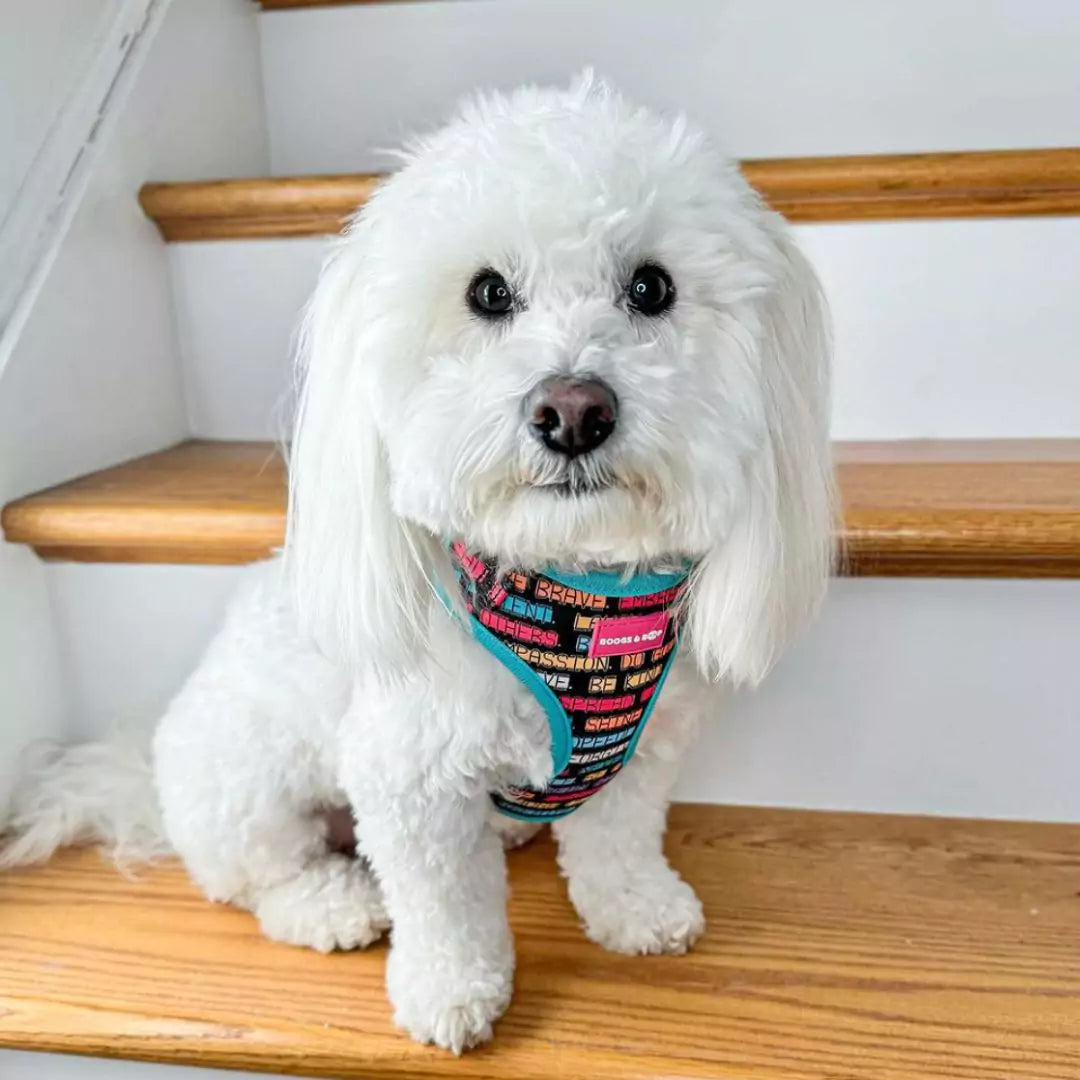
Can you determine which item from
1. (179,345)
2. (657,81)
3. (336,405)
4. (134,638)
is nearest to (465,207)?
(336,405)

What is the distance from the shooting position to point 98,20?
1291mm

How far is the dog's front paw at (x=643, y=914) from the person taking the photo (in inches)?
38.9

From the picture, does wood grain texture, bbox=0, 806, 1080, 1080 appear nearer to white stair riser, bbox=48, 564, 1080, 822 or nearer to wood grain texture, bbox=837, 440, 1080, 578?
white stair riser, bbox=48, 564, 1080, 822

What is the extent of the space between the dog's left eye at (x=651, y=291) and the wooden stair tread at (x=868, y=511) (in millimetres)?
355

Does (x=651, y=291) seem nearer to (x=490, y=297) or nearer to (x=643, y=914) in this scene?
(x=490, y=297)

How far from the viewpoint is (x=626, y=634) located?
83 cm

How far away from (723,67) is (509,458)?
3.66 ft

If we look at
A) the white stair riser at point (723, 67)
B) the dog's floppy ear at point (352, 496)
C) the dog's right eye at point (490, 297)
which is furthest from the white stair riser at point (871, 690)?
the white stair riser at point (723, 67)

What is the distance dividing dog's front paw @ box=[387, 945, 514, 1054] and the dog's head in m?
0.30

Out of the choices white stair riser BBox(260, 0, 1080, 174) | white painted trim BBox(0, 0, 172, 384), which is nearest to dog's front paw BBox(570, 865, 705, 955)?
white painted trim BBox(0, 0, 172, 384)

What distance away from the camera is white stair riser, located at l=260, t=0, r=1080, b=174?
146 centimetres

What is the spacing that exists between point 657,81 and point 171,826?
4.07 ft

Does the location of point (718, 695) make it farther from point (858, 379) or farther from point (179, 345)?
point (179, 345)

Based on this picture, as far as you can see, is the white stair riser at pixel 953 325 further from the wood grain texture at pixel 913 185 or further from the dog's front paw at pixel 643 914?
the dog's front paw at pixel 643 914
